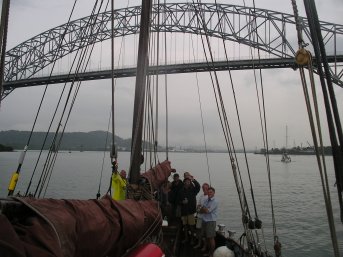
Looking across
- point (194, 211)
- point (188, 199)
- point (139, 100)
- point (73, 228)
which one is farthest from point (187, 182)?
point (73, 228)

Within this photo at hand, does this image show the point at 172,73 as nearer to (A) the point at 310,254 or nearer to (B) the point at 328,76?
(A) the point at 310,254

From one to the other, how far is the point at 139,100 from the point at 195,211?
3.02m

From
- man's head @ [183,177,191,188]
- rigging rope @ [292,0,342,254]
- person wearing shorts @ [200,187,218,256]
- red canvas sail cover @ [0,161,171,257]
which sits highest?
rigging rope @ [292,0,342,254]

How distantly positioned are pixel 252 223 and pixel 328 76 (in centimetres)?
291

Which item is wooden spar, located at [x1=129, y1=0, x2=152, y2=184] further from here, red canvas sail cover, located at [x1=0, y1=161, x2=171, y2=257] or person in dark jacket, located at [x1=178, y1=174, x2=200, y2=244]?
person in dark jacket, located at [x1=178, y1=174, x2=200, y2=244]

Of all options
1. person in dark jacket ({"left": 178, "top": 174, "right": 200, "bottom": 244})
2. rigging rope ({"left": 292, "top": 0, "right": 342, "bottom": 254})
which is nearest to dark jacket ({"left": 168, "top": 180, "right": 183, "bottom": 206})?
person in dark jacket ({"left": 178, "top": 174, "right": 200, "bottom": 244})

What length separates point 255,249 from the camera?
495 centimetres

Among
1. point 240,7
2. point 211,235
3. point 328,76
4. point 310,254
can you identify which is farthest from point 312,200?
point 240,7

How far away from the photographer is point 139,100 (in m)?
3.64

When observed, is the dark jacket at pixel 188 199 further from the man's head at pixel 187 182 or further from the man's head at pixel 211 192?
the man's head at pixel 211 192

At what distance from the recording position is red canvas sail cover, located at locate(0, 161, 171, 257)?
1.21 meters

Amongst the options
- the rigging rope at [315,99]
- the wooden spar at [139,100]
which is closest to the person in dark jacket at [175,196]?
the wooden spar at [139,100]

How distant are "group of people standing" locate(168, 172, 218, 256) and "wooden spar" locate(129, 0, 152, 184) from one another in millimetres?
2317

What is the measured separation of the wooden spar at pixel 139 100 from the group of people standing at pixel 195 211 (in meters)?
2.32
